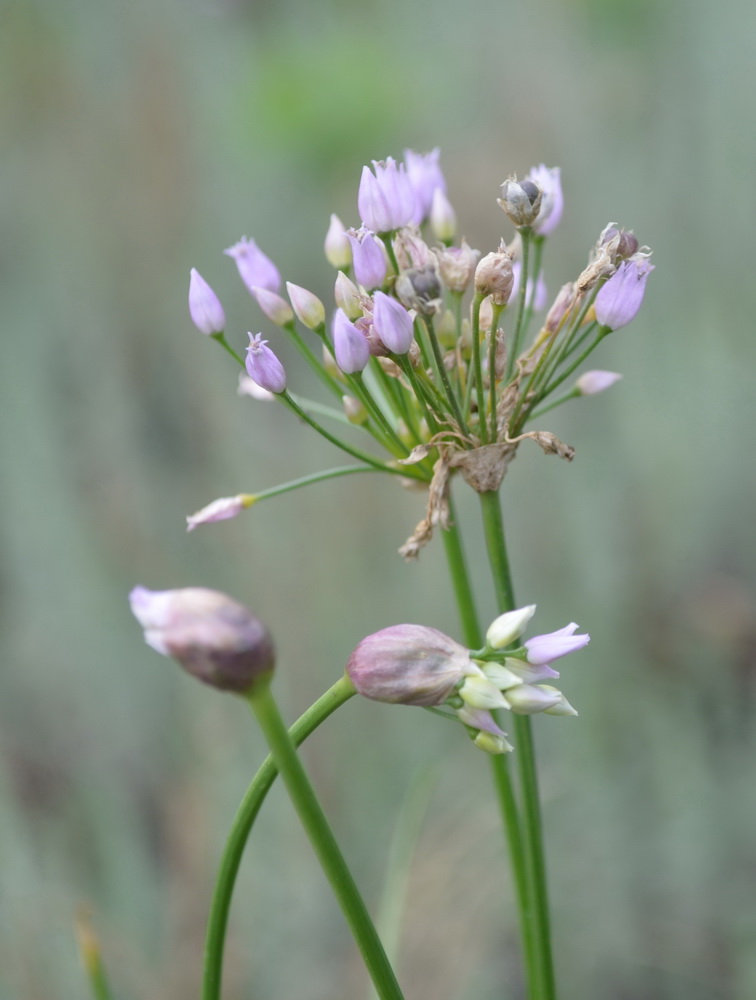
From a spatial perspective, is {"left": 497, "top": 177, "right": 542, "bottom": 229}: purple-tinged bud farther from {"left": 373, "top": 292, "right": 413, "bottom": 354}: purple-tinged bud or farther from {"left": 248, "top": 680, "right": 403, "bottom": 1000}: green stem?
{"left": 248, "top": 680, "right": 403, "bottom": 1000}: green stem

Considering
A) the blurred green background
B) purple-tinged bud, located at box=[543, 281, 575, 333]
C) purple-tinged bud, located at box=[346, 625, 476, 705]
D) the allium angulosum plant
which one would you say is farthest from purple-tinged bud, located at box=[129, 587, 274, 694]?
the blurred green background

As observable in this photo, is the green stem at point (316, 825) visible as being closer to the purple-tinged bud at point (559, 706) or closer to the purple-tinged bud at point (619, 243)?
the purple-tinged bud at point (559, 706)

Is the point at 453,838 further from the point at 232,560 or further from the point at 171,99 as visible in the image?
the point at 171,99

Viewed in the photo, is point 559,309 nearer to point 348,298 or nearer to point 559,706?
point 348,298

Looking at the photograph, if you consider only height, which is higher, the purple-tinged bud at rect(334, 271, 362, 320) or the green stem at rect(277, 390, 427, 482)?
the purple-tinged bud at rect(334, 271, 362, 320)

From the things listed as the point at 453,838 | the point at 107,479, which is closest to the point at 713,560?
the point at 453,838

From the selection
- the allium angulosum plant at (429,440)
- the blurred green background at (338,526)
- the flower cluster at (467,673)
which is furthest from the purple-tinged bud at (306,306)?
the blurred green background at (338,526)
